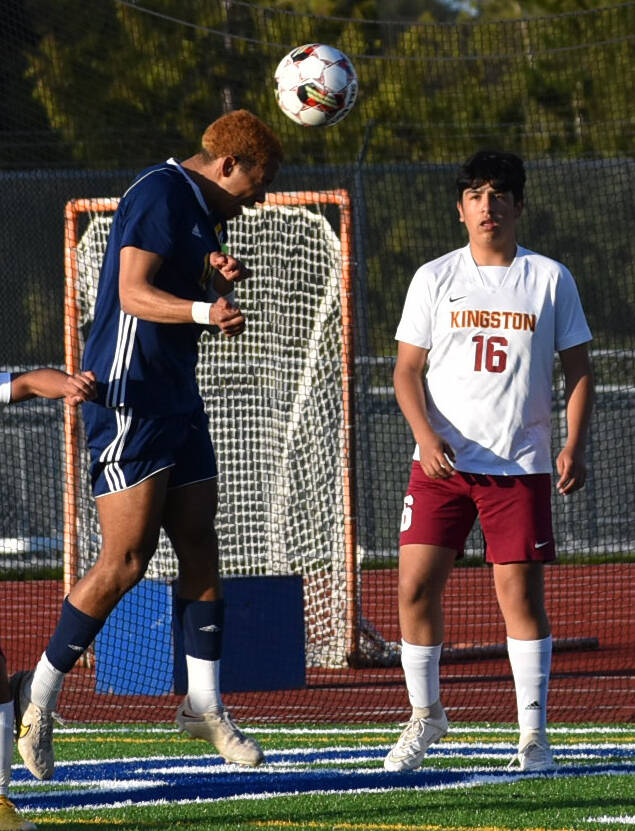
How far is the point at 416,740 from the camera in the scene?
18.4 ft

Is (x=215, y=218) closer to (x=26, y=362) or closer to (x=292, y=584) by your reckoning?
(x=292, y=584)

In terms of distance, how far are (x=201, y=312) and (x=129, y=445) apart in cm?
57

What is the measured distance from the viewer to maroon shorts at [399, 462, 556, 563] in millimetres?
5527

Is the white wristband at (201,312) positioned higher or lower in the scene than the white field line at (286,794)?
higher

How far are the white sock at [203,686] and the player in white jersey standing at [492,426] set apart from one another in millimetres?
654

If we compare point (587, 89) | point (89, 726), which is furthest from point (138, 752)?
point (587, 89)

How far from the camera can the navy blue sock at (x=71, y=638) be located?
17.6ft

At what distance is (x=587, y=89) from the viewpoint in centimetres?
1581

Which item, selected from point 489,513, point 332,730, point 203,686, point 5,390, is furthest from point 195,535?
point 332,730

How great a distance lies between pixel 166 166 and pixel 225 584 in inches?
153

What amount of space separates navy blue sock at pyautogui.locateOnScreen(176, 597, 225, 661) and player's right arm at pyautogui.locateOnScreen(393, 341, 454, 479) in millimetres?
921

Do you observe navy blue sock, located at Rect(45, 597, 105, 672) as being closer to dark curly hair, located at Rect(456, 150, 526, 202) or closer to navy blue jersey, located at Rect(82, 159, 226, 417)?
navy blue jersey, located at Rect(82, 159, 226, 417)

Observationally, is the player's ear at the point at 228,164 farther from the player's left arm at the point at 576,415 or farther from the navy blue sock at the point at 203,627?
the navy blue sock at the point at 203,627

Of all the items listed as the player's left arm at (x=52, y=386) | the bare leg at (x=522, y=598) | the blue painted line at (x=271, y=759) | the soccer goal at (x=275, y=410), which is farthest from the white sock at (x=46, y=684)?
the soccer goal at (x=275, y=410)
